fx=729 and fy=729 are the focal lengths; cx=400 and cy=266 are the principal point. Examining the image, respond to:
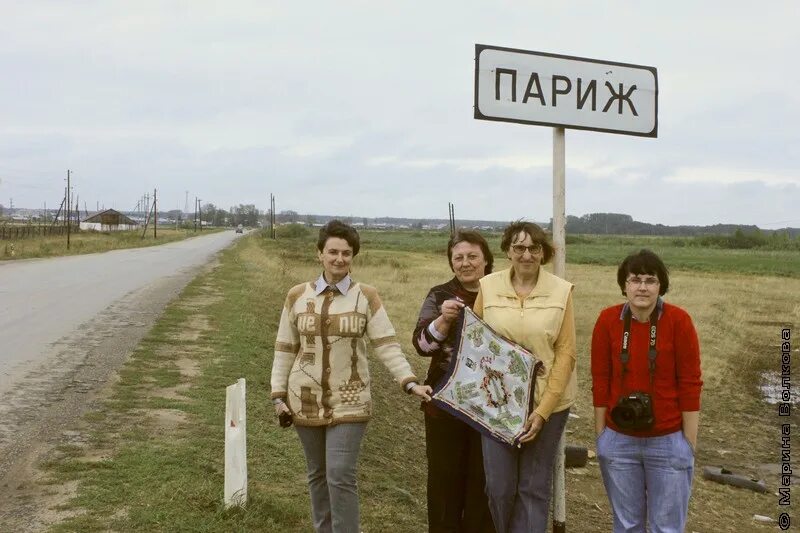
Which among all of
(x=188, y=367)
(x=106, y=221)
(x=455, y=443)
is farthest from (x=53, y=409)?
(x=106, y=221)

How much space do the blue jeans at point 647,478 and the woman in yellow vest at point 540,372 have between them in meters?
0.24

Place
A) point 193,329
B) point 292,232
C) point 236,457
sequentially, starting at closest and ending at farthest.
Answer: point 236,457 → point 193,329 → point 292,232

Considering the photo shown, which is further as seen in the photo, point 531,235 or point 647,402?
point 531,235

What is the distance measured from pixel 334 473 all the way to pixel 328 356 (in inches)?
19.5

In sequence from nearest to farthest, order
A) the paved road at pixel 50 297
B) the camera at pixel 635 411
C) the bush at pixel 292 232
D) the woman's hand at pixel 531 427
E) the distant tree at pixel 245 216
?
the camera at pixel 635 411, the woman's hand at pixel 531 427, the paved road at pixel 50 297, the bush at pixel 292 232, the distant tree at pixel 245 216

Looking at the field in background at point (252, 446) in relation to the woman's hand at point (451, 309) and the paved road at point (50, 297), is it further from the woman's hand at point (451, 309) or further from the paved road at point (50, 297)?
the woman's hand at point (451, 309)

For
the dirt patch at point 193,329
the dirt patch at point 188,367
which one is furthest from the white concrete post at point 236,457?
the dirt patch at point 193,329

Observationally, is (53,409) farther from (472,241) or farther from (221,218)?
(221,218)

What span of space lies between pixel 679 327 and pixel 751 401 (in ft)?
27.5

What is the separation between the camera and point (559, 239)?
3.30 metres

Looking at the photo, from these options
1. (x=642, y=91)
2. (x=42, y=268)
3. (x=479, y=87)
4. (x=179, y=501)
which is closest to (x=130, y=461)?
(x=179, y=501)

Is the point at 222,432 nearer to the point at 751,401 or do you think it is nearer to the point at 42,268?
the point at 751,401

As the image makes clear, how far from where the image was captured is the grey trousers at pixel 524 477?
3.00m

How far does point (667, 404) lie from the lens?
112 inches
